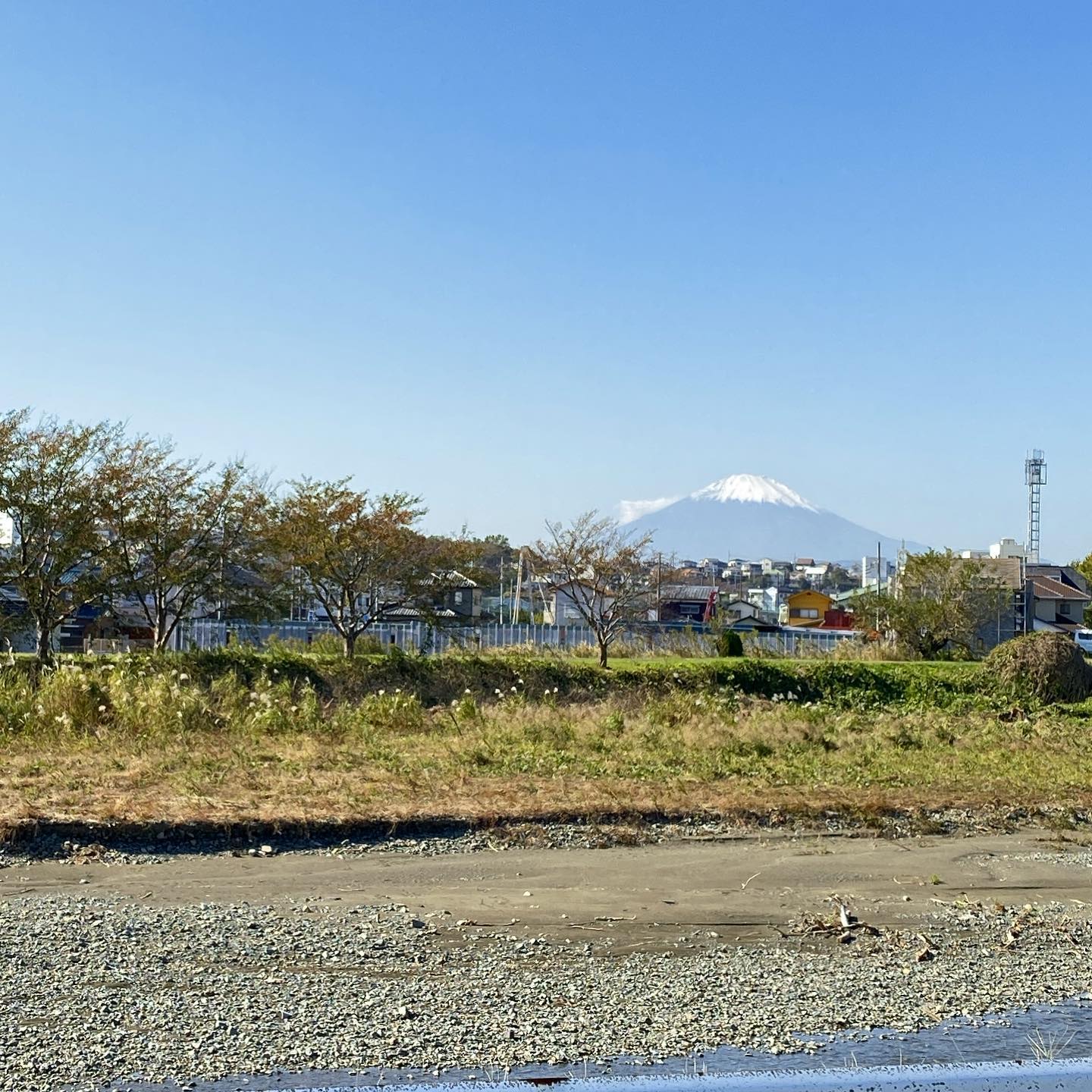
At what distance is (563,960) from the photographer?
22.9 feet

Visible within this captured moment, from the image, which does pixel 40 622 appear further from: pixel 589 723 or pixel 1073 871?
pixel 1073 871

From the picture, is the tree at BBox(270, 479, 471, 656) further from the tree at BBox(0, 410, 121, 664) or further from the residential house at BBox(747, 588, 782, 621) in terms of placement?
the residential house at BBox(747, 588, 782, 621)

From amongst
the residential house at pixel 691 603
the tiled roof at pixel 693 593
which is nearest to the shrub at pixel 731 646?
the residential house at pixel 691 603

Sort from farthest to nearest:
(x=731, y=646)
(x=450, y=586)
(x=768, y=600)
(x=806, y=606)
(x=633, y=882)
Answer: (x=768, y=600) → (x=806, y=606) → (x=731, y=646) → (x=450, y=586) → (x=633, y=882)

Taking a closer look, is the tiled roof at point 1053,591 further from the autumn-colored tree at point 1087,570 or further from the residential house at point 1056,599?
the autumn-colored tree at point 1087,570

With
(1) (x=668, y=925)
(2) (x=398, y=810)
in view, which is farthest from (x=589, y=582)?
(1) (x=668, y=925)

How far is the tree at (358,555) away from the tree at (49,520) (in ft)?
14.0

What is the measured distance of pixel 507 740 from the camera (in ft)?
50.2

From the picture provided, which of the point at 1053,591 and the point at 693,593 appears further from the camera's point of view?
the point at 693,593

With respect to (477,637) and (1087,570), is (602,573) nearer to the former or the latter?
(477,637)

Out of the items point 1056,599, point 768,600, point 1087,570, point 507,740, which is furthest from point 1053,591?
point 507,740

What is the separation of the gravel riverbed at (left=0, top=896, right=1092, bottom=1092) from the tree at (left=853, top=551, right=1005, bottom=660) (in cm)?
3044

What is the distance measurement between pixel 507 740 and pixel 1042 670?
1356 cm

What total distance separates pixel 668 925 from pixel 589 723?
9975 mm
